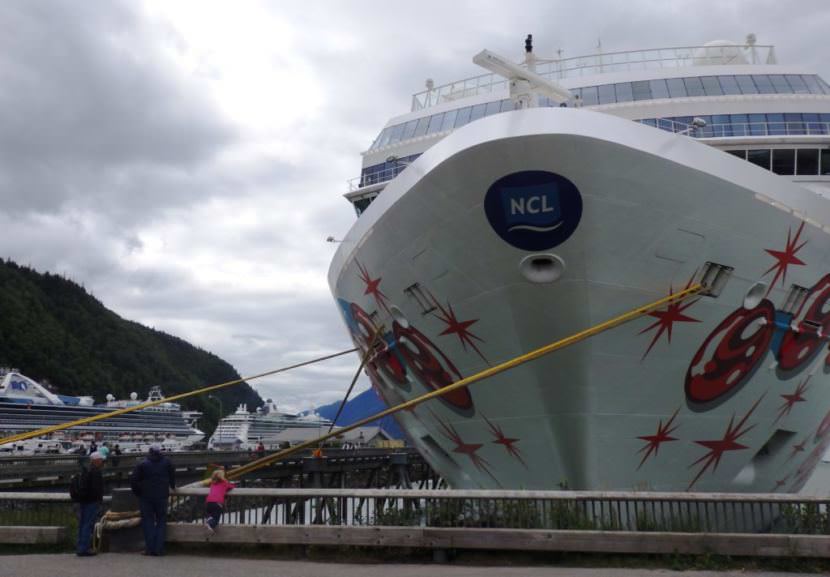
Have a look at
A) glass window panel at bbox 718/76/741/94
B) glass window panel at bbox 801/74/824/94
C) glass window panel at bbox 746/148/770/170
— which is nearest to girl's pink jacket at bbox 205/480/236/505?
glass window panel at bbox 746/148/770/170

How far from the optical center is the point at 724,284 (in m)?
9.58

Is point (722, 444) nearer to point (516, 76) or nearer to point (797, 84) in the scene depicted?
point (516, 76)

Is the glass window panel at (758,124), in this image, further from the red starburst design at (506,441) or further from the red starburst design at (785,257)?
the red starburst design at (506,441)

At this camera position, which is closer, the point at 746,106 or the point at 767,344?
the point at 767,344

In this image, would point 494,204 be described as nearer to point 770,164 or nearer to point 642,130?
point 642,130

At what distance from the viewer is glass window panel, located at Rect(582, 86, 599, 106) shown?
51.0 ft

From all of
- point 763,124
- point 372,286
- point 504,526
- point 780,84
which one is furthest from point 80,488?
point 780,84

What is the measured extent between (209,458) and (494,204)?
20.6 meters

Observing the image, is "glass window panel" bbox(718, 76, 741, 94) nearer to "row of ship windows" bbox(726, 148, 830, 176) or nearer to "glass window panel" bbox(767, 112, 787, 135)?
"glass window panel" bbox(767, 112, 787, 135)

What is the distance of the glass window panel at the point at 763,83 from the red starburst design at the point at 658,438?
771 cm

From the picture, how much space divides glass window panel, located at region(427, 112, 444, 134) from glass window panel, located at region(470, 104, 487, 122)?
0.76 meters

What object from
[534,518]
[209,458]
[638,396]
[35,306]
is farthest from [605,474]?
[35,306]

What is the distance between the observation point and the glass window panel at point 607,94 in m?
15.4

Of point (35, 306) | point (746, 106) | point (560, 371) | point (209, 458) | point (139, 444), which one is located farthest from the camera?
point (35, 306)
